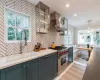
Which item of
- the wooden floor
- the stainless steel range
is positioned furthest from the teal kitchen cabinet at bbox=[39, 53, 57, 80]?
the wooden floor

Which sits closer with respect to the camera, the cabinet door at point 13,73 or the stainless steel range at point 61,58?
the cabinet door at point 13,73

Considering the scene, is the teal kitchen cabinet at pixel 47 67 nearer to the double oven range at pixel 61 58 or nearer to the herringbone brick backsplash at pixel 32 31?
the double oven range at pixel 61 58

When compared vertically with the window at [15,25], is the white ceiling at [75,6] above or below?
above

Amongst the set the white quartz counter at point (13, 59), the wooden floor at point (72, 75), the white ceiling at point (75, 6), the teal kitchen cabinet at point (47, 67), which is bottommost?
the wooden floor at point (72, 75)

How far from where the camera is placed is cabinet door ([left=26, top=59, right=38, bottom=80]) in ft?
5.18

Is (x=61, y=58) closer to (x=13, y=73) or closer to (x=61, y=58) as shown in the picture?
(x=61, y=58)

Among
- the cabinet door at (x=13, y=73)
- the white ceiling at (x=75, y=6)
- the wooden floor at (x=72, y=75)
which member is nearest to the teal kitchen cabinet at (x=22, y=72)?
the cabinet door at (x=13, y=73)

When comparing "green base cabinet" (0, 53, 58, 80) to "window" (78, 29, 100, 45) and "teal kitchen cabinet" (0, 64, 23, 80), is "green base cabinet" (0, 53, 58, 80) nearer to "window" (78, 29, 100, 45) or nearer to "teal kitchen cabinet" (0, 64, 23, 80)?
"teal kitchen cabinet" (0, 64, 23, 80)

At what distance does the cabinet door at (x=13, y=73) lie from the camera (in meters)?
1.16

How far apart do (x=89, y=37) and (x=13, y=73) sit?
5969mm

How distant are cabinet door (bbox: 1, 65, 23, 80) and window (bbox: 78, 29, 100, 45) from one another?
5731 mm

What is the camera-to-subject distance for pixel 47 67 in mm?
2213

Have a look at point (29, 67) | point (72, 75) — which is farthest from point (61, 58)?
point (29, 67)

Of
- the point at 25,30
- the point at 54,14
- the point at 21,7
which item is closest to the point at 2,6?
the point at 21,7
